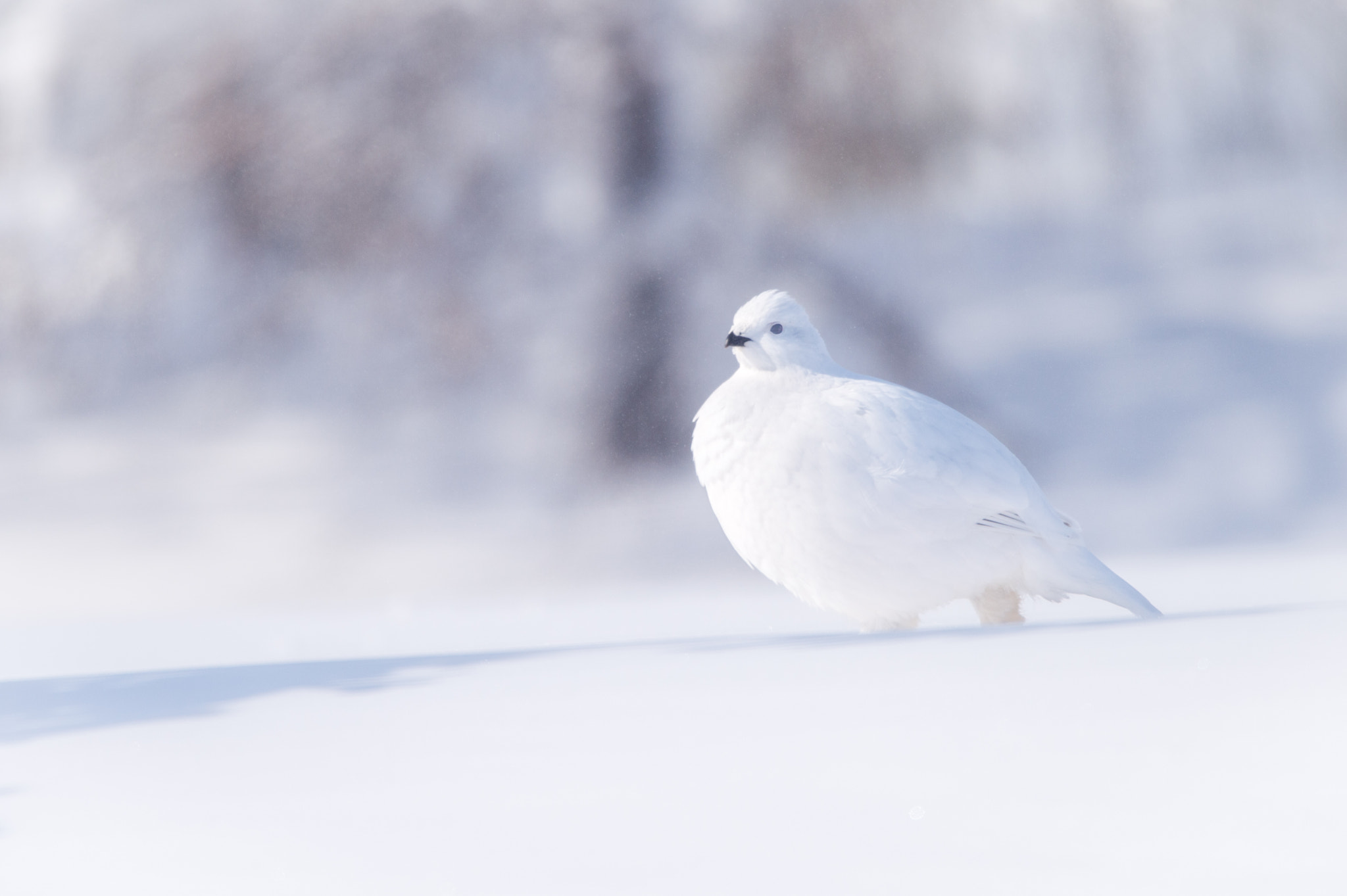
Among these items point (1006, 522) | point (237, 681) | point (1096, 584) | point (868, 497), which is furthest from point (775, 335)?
point (237, 681)

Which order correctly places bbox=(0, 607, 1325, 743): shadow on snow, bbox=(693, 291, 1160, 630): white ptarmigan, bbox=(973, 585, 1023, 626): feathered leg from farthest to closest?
Result: 1. bbox=(973, 585, 1023, 626): feathered leg
2. bbox=(693, 291, 1160, 630): white ptarmigan
3. bbox=(0, 607, 1325, 743): shadow on snow

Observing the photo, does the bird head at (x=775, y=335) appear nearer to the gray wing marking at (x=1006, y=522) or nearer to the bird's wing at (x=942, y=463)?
the bird's wing at (x=942, y=463)

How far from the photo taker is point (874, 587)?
5.63 feet

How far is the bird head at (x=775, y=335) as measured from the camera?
1.83m

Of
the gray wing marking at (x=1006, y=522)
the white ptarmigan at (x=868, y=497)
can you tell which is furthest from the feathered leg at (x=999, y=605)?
the gray wing marking at (x=1006, y=522)

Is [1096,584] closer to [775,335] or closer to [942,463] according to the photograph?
[942,463]

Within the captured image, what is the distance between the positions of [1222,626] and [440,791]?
0.99 m

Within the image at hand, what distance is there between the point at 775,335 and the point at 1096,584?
1.91 ft

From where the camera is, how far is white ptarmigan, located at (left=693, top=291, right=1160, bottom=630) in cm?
170

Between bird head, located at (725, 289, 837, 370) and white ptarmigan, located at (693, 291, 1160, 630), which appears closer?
white ptarmigan, located at (693, 291, 1160, 630)

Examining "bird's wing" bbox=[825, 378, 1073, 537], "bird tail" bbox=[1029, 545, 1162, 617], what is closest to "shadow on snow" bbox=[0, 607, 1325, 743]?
"bird tail" bbox=[1029, 545, 1162, 617]

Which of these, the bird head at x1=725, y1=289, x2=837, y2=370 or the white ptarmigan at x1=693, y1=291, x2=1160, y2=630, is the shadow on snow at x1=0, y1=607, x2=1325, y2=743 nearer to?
the white ptarmigan at x1=693, y1=291, x2=1160, y2=630

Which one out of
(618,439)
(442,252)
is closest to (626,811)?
(618,439)

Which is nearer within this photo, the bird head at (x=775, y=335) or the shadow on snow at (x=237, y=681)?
the shadow on snow at (x=237, y=681)
